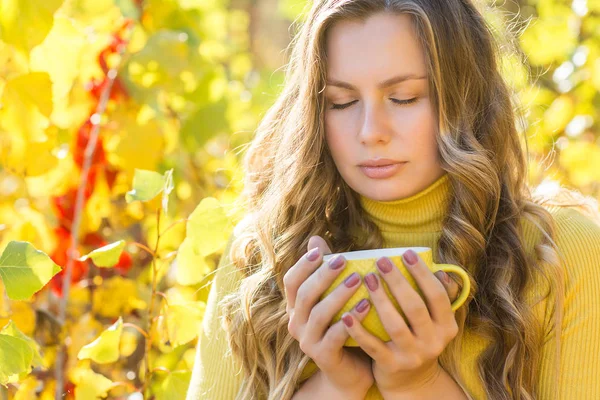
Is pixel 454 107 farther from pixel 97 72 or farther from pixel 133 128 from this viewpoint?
pixel 97 72

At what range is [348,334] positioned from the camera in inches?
51.1

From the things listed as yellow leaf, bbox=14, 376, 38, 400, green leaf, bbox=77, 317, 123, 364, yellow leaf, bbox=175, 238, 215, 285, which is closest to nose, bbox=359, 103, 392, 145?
yellow leaf, bbox=175, 238, 215, 285

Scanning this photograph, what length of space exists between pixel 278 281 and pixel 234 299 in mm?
103

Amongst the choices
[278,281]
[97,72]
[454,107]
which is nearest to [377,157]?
[454,107]

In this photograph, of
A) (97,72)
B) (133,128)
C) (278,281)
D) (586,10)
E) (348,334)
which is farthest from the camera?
(586,10)

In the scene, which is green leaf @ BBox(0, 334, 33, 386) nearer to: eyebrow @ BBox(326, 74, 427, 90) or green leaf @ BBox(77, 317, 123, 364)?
green leaf @ BBox(77, 317, 123, 364)

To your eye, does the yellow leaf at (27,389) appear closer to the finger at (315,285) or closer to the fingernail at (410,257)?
the finger at (315,285)

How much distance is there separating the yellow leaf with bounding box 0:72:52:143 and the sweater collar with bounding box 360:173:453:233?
0.62 meters

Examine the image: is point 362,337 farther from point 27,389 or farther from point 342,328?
point 27,389

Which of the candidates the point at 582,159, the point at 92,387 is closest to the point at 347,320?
the point at 92,387

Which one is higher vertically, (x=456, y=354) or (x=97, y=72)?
(x=97, y=72)

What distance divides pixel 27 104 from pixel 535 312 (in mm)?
947

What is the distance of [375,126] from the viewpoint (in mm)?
1442

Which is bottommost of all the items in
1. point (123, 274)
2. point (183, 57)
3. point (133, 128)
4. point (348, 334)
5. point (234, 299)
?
point (123, 274)
